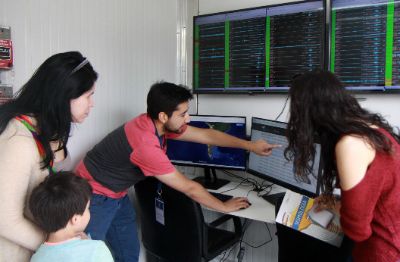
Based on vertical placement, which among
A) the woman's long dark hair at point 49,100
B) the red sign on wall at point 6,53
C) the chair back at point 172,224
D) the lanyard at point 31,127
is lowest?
the chair back at point 172,224

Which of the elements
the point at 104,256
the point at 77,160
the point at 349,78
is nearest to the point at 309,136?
the point at 104,256

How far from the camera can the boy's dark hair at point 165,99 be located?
5.88ft

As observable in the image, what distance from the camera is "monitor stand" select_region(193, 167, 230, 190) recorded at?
2444 mm

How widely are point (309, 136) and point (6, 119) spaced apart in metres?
0.96

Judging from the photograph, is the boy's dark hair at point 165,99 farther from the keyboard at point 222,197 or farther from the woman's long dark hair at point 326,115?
the woman's long dark hair at point 326,115

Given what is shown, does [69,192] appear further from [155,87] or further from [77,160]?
[77,160]

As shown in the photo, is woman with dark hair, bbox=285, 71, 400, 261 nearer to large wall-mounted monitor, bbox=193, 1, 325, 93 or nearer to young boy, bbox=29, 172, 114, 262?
young boy, bbox=29, 172, 114, 262

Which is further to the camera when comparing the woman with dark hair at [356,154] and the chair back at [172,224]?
the chair back at [172,224]

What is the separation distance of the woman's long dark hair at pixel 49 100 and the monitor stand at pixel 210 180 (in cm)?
143

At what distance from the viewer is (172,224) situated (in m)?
1.89

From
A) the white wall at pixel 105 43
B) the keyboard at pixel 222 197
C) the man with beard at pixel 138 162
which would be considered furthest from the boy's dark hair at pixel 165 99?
the keyboard at pixel 222 197

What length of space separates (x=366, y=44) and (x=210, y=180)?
1.32 m

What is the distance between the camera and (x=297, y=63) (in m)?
2.23

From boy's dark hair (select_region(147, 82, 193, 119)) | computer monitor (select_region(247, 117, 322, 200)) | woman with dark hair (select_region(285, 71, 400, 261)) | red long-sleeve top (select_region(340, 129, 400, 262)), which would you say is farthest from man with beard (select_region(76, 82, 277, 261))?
red long-sleeve top (select_region(340, 129, 400, 262))
